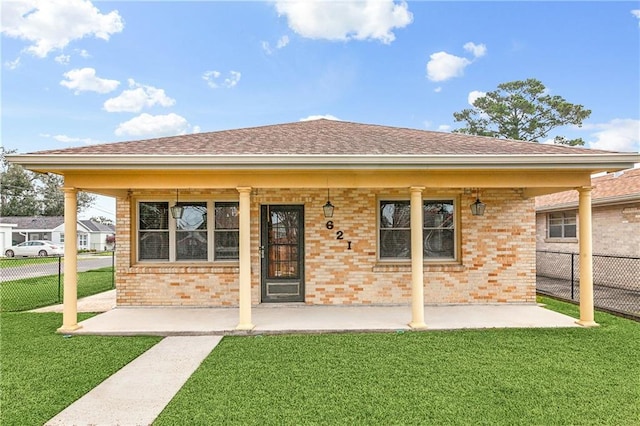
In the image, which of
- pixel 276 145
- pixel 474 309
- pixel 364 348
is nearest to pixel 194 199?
pixel 276 145

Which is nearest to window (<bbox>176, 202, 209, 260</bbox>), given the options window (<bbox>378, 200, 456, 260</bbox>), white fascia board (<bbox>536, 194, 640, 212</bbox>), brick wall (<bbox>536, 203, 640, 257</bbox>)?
window (<bbox>378, 200, 456, 260</bbox>)

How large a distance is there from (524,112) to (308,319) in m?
25.3

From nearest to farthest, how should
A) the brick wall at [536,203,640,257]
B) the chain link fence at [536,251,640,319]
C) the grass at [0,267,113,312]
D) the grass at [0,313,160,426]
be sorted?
the grass at [0,313,160,426] → the chain link fence at [536,251,640,319] → the grass at [0,267,113,312] → the brick wall at [536,203,640,257]

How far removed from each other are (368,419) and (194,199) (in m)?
5.62

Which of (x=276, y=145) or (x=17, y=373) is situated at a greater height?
(x=276, y=145)

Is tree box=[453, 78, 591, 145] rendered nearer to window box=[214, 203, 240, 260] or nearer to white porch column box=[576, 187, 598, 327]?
white porch column box=[576, 187, 598, 327]

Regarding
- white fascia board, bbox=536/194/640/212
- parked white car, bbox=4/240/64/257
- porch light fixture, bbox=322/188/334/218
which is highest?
white fascia board, bbox=536/194/640/212

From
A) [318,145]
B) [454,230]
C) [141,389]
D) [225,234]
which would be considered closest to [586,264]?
[454,230]

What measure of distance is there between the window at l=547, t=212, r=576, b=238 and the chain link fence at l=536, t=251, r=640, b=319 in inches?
29.2

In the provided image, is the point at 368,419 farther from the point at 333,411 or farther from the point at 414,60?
the point at 414,60

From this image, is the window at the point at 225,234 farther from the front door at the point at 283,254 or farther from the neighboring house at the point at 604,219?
the neighboring house at the point at 604,219

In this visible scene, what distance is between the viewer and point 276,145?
6.17m

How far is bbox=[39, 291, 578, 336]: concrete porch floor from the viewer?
18.5 feet

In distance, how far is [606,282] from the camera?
9.90 metres
